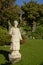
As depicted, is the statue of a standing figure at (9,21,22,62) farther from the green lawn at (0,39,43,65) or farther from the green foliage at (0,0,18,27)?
the green foliage at (0,0,18,27)

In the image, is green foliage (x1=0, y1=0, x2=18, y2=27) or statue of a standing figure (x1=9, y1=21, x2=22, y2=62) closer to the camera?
statue of a standing figure (x1=9, y1=21, x2=22, y2=62)

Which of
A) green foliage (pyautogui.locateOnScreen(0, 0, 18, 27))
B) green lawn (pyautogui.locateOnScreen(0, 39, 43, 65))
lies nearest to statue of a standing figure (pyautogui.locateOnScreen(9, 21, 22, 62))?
green lawn (pyautogui.locateOnScreen(0, 39, 43, 65))

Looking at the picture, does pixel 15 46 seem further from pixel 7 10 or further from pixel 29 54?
pixel 7 10

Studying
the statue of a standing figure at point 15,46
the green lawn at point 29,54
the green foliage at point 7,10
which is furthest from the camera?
the green foliage at point 7,10

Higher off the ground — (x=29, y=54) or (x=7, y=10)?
(x=7, y=10)

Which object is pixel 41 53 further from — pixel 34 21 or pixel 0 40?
pixel 34 21

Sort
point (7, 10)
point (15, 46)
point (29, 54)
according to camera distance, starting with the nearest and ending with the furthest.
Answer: point (15, 46), point (29, 54), point (7, 10)

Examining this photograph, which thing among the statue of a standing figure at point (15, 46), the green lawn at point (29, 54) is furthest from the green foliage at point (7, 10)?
the statue of a standing figure at point (15, 46)

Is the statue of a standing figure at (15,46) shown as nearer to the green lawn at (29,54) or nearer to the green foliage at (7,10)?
the green lawn at (29,54)

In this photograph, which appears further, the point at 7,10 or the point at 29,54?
the point at 7,10

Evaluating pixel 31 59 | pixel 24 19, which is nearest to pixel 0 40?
pixel 31 59

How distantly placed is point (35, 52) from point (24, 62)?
214cm

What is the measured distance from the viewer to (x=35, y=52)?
16500 millimetres

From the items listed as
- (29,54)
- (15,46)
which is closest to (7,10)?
(29,54)
